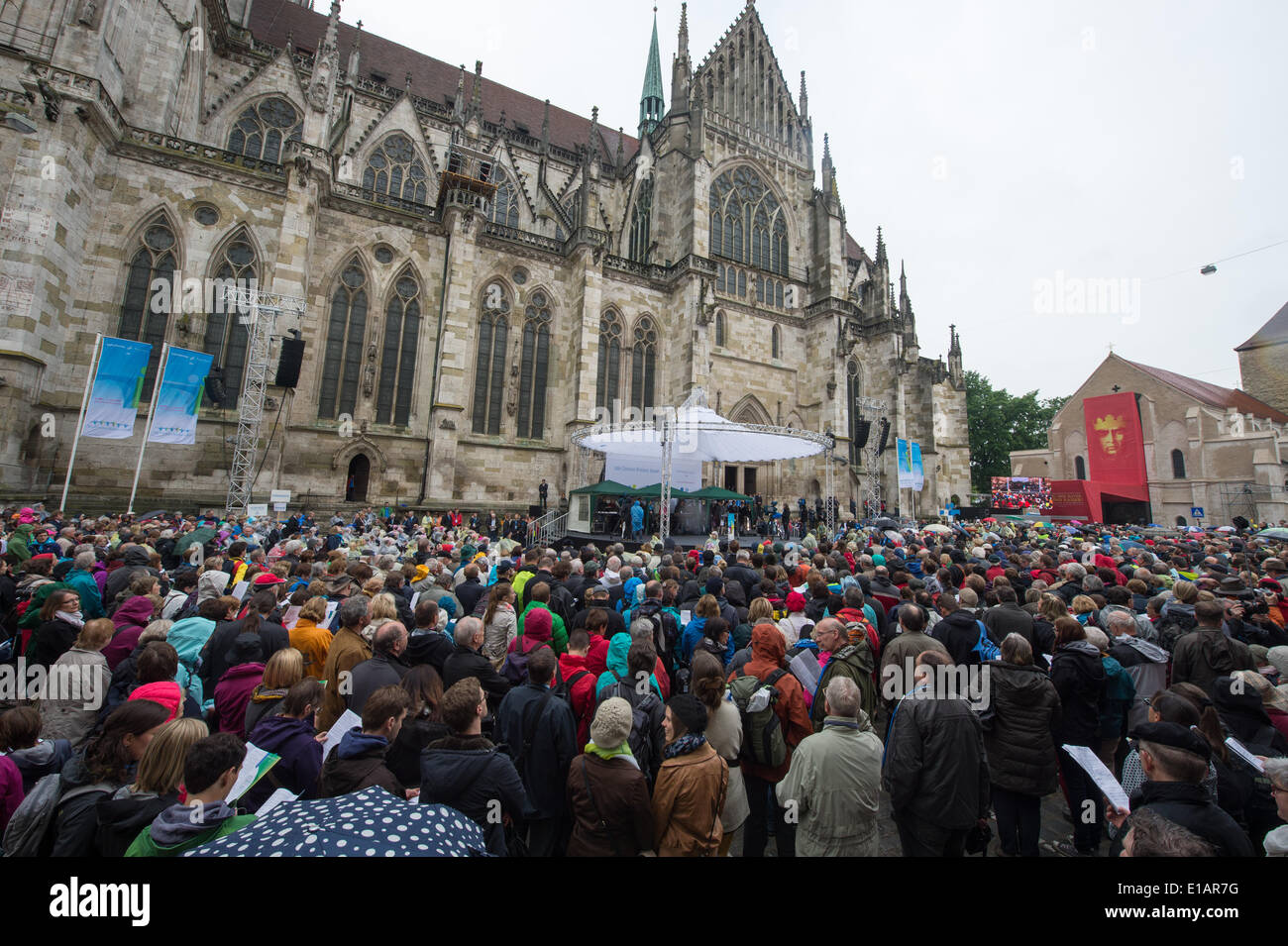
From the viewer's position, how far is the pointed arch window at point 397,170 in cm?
2239

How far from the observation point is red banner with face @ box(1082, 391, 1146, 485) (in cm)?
3225

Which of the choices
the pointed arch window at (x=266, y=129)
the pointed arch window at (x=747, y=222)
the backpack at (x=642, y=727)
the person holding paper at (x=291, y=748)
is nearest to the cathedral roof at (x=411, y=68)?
the pointed arch window at (x=266, y=129)

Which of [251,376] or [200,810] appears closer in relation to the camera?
[200,810]

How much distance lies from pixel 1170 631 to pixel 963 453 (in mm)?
34268

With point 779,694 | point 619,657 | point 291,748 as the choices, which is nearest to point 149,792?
point 291,748

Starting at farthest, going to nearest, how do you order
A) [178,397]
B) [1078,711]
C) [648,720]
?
[178,397]
[1078,711]
[648,720]

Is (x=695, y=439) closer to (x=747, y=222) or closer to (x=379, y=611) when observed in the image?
(x=379, y=611)

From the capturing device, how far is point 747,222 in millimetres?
27141

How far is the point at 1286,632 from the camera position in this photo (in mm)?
4863

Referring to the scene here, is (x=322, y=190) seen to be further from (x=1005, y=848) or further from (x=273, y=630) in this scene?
(x=1005, y=848)

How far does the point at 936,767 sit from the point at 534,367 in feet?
68.0

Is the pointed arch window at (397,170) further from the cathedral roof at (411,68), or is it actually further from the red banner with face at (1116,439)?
the red banner with face at (1116,439)

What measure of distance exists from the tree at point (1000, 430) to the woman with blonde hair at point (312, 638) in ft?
173
